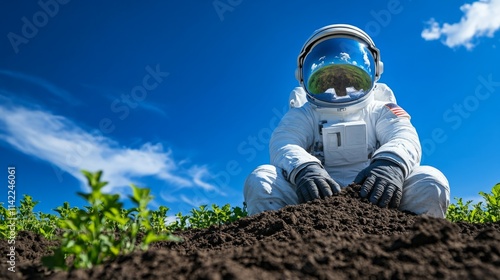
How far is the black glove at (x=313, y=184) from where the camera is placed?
5.46m

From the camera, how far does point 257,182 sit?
596 centimetres

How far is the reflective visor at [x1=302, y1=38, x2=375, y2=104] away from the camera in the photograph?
653 centimetres

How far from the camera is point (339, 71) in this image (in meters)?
6.57

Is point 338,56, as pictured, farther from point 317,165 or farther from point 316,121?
point 317,165

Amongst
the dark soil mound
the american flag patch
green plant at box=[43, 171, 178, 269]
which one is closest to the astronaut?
the american flag patch

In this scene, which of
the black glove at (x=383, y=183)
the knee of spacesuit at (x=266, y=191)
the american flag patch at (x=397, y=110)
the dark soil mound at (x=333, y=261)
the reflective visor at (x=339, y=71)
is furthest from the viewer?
the american flag patch at (x=397, y=110)

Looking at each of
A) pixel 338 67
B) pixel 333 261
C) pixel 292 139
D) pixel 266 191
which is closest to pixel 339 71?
pixel 338 67

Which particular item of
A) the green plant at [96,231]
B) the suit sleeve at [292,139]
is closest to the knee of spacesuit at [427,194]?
the suit sleeve at [292,139]

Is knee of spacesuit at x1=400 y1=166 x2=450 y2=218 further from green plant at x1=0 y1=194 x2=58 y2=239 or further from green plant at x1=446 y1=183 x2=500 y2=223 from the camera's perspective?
green plant at x1=0 y1=194 x2=58 y2=239

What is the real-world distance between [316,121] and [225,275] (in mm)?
5096

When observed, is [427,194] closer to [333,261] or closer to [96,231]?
[333,261]

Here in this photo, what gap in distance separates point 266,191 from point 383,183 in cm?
142

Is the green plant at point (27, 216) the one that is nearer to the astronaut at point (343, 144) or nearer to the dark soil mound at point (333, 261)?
the astronaut at point (343, 144)

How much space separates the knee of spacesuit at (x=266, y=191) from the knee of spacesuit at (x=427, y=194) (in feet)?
4.66
